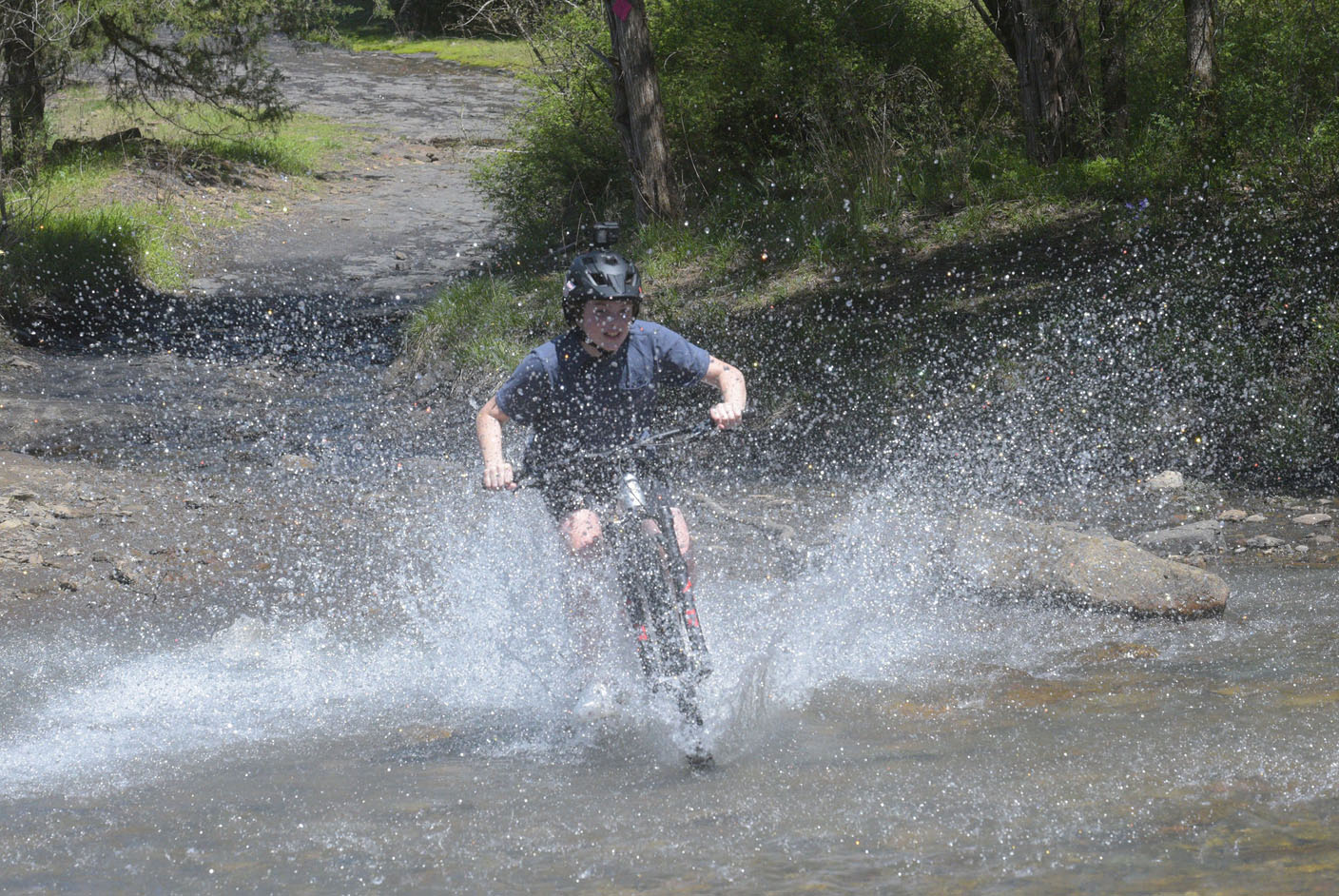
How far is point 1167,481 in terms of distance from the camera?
8781 millimetres

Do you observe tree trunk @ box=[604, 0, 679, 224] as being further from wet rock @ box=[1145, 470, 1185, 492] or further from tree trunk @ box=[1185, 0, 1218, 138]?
wet rock @ box=[1145, 470, 1185, 492]

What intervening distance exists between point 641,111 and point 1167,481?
722 cm

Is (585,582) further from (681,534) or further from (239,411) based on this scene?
(239,411)

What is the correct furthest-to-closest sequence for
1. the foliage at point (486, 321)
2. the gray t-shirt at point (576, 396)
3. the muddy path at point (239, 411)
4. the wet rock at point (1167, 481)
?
1. the foliage at point (486, 321)
2. the wet rock at point (1167, 481)
3. the muddy path at point (239, 411)
4. the gray t-shirt at point (576, 396)

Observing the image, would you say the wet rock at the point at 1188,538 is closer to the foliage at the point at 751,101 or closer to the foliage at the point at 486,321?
the foliage at the point at 486,321

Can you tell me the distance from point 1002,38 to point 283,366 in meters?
7.77

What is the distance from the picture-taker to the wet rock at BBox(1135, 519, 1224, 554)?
7.67 metres

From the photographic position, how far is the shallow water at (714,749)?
4.02 metres

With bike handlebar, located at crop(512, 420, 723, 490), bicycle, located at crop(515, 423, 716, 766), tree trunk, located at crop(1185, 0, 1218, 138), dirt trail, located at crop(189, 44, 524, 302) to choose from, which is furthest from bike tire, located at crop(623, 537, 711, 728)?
dirt trail, located at crop(189, 44, 524, 302)

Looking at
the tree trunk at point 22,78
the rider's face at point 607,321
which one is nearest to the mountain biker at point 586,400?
the rider's face at point 607,321

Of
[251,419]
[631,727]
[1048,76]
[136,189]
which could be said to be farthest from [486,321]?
[136,189]

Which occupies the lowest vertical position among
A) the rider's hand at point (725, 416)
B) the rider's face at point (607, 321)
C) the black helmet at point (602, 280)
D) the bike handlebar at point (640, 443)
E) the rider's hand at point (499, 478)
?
the rider's hand at point (499, 478)

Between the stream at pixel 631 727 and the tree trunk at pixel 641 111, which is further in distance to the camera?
the tree trunk at pixel 641 111

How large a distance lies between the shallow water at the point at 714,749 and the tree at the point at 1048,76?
23.6 feet
